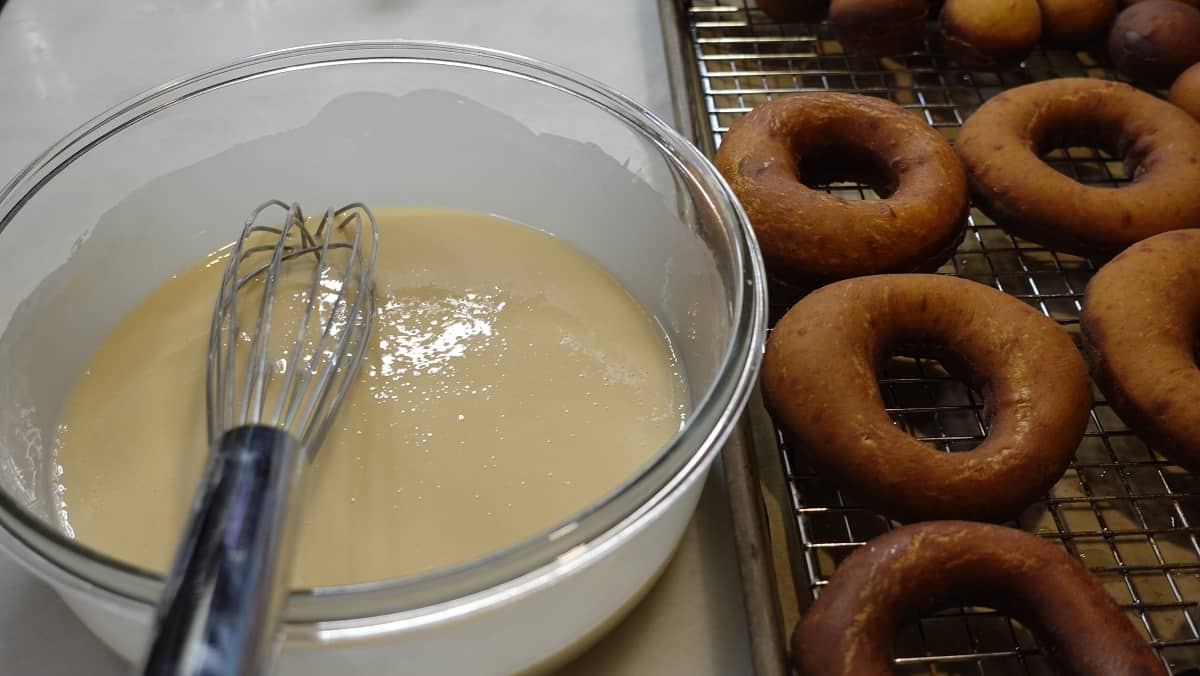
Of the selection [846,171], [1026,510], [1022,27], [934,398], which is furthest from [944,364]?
[1022,27]

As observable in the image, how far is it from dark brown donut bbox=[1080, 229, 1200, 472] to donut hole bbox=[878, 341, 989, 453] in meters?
0.10

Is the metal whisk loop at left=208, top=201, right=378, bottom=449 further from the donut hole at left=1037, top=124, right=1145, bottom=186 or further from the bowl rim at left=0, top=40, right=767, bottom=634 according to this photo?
the donut hole at left=1037, top=124, right=1145, bottom=186

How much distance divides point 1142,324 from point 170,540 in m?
0.73

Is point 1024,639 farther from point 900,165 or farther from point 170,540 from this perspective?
point 170,540

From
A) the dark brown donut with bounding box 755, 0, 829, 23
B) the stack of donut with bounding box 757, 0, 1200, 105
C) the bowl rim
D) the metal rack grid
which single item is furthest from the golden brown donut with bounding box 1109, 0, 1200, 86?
the bowl rim

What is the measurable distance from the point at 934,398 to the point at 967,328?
0.07 metres

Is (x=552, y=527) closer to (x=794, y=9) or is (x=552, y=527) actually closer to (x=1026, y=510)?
(x=1026, y=510)

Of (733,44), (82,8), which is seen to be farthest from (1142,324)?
(82,8)

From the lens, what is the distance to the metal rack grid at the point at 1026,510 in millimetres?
664

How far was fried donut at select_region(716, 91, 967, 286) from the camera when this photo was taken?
821 mm

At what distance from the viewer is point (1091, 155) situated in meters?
1.05

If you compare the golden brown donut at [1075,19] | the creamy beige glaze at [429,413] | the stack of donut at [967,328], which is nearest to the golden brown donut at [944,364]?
the stack of donut at [967,328]

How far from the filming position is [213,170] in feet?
2.93

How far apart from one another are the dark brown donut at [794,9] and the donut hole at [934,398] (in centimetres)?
51
